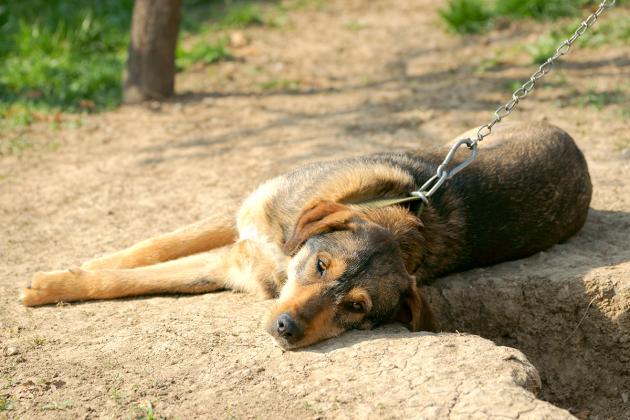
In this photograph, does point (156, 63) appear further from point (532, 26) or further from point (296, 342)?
point (296, 342)

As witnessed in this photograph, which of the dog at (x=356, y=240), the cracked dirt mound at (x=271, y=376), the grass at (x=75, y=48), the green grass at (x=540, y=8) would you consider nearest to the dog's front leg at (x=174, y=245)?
the dog at (x=356, y=240)

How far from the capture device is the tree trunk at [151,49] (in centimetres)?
966

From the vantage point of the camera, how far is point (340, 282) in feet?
15.1

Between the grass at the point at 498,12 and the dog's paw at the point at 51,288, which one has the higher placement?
the grass at the point at 498,12

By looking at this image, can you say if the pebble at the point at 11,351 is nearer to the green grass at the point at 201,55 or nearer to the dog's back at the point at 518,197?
the dog's back at the point at 518,197

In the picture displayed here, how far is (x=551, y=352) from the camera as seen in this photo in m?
5.69

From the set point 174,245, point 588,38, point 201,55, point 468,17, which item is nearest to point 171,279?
point 174,245

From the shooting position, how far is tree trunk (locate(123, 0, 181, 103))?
9656 millimetres

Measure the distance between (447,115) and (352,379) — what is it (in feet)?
18.3

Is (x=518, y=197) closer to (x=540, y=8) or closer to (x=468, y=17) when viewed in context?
(x=468, y=17)

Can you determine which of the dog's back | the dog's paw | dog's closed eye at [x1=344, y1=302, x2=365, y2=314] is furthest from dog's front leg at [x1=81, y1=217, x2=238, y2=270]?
dog's closed eye at [x1=344, y1=302, x2=365, y2=314]

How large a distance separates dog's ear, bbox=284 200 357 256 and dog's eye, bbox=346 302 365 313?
19.1 inches

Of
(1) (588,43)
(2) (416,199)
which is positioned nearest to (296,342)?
(2) (416,199)

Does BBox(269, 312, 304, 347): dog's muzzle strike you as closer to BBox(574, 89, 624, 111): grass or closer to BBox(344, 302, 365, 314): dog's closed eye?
BBox(344, 302, 365, 314): dog's closed eye
